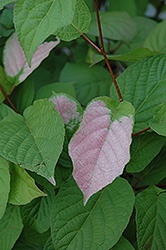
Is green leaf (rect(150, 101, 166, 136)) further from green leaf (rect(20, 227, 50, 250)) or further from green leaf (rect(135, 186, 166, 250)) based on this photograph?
green leaf (rect(20, 227, 50, 250))

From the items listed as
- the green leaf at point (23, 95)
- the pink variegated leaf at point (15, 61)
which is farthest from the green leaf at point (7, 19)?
the green leaf at point (23, 95)

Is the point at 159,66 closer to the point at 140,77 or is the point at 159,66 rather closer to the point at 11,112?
the point at 140,77

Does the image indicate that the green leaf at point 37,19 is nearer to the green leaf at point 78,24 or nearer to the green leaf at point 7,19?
the green leaf at point 78,24

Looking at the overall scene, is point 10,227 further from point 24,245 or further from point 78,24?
point 78,24

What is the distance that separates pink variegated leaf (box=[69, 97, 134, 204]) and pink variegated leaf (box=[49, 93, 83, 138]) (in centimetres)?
9

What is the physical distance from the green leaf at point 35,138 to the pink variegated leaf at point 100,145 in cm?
4

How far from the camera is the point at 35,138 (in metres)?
0.50

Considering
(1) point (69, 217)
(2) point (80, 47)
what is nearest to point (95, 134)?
(1) point (69, 217)

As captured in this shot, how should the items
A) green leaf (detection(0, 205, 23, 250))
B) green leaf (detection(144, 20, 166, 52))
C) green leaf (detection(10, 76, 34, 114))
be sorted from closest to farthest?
green leaf (detection(0, 205, 23, 250)) → green leaf (detection(10, 76, 34, 114)) → green leaf (detection(144, 20, 166, 52))

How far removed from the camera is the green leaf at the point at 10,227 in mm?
597

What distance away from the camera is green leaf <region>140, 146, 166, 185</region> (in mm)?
620

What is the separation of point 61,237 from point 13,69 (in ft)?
1.39

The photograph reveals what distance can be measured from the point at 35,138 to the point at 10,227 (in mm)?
242

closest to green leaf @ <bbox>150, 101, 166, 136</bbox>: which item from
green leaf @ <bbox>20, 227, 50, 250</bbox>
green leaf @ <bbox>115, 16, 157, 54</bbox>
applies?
green leaf @ <bbox>20, 227, 50, 250</bbox>
